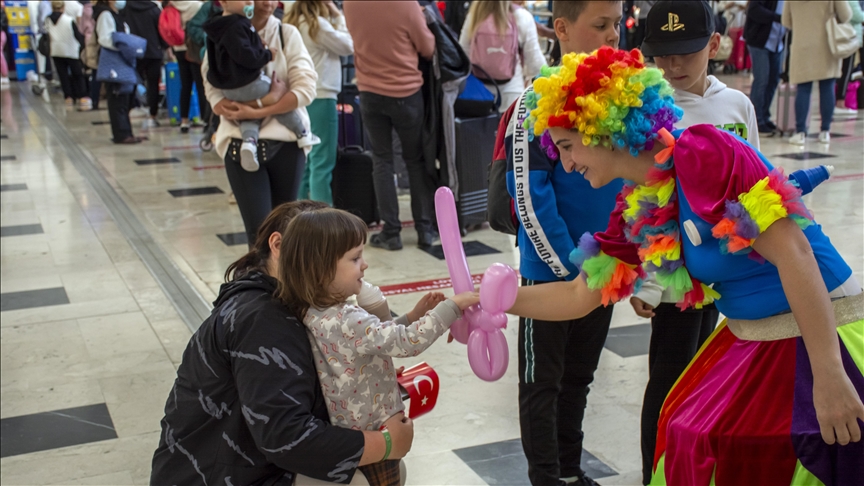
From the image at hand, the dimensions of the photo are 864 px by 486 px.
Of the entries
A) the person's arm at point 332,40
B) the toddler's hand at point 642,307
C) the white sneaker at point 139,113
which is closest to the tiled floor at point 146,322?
the toddler's hand at point 642,307

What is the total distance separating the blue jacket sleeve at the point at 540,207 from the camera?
7.20 ft

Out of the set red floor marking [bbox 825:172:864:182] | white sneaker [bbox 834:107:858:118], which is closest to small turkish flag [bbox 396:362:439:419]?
red floor marking [bbox 825:172:864:182]

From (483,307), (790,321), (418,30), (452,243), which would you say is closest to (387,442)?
→ (483,307)

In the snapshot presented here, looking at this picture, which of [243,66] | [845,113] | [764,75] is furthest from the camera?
[845,113]

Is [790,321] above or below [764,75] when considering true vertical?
above

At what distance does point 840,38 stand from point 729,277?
7.03 m

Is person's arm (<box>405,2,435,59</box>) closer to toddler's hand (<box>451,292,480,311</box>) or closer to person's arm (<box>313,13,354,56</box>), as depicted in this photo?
person's arm (<box>313,13,354,56</box>)

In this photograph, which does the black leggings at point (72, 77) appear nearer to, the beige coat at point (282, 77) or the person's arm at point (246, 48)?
the beige coat at point (282, 77)

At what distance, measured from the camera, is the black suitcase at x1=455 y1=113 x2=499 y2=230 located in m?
5.34

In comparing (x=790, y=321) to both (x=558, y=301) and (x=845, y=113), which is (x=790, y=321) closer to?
(x=558, y=301)

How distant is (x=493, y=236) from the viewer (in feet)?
18.8

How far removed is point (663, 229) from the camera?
174 cm

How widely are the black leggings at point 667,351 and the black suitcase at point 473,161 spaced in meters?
2.92

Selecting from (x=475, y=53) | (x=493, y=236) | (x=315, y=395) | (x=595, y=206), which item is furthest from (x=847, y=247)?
(x=315, y=395)
